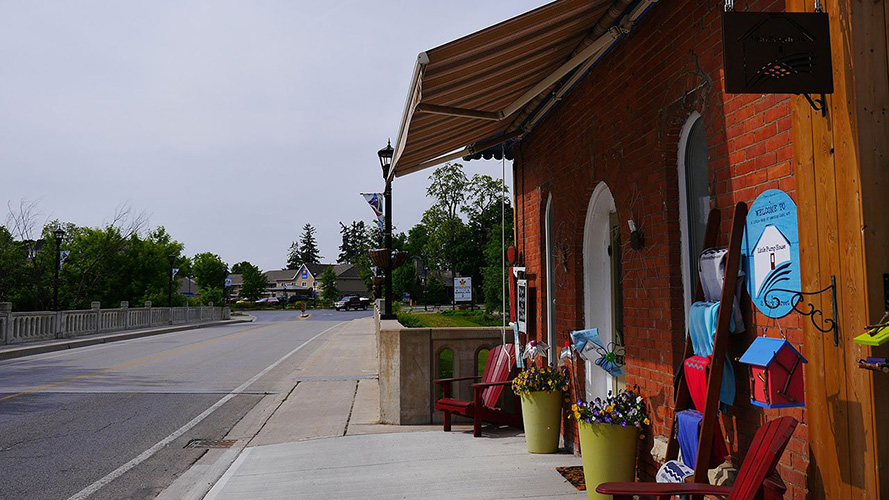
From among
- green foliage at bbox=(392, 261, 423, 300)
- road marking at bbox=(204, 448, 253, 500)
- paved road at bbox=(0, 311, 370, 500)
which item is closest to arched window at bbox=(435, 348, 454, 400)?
road marking at bbox=(204, 448, 253, 500)

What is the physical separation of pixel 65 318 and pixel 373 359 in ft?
48.7

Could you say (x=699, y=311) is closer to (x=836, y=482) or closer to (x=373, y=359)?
(x=836, y=482)

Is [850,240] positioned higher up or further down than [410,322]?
higher up

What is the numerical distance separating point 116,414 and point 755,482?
30.3 feet

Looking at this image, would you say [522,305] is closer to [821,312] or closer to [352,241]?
[821,312]

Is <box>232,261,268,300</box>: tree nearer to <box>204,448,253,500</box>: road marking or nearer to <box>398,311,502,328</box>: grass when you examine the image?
<box>398,311,502,328</box>: grass

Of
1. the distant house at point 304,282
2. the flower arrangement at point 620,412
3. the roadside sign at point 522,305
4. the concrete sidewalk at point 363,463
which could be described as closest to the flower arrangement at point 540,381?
the concrete sidewalk at point 363,463

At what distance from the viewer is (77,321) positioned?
1025 inches

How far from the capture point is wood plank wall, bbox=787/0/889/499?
8.57 feet

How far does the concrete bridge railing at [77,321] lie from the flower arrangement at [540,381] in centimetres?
2044

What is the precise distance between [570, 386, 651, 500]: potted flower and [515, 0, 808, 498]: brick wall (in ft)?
0.45

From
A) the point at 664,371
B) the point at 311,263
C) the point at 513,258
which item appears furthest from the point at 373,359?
the point at 311,263

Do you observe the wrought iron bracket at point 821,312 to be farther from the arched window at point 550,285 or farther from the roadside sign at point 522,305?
the roadside sign at point 522,305

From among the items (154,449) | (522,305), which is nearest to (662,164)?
(522,305)
